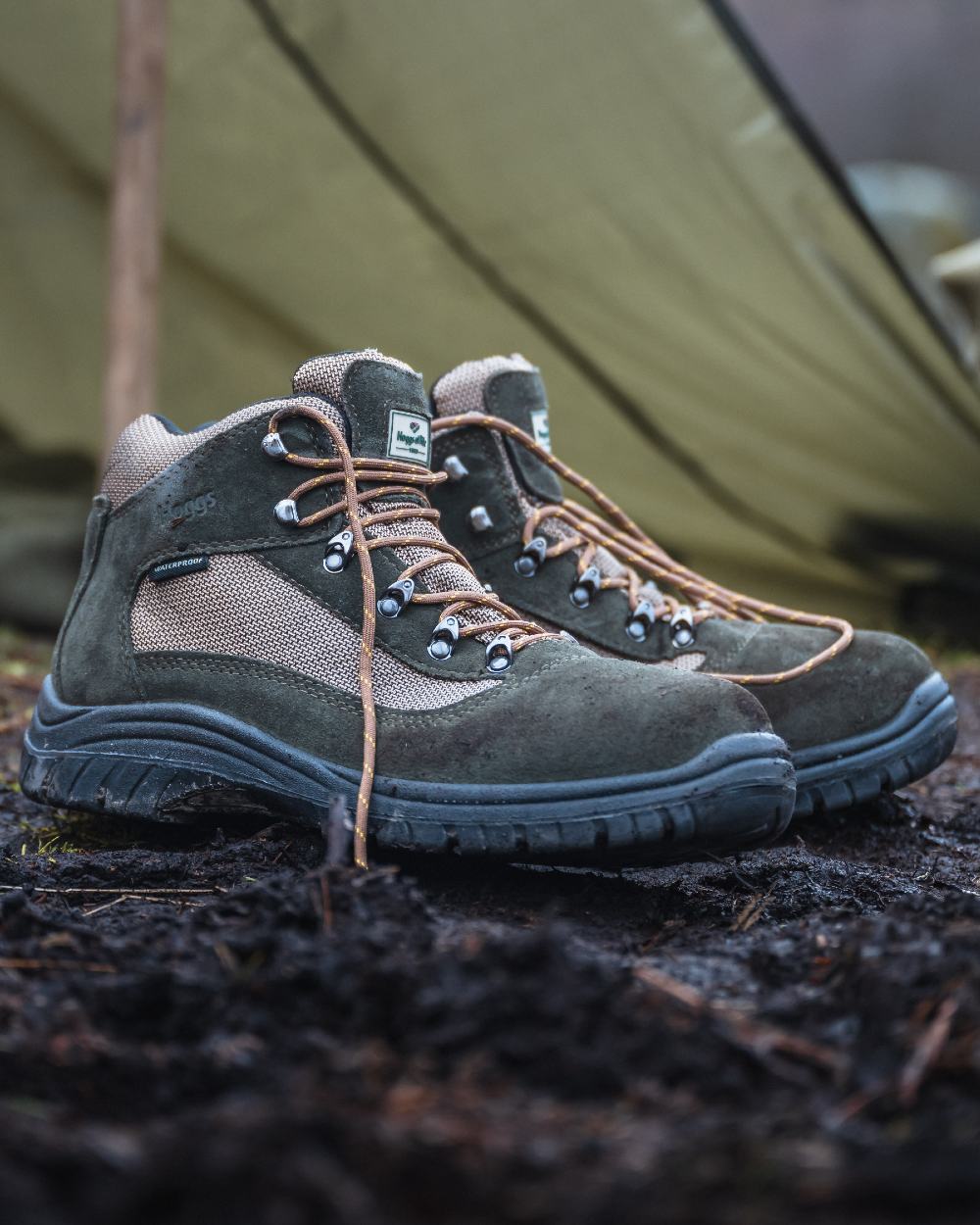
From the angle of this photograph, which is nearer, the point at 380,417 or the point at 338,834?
the point at 338,834

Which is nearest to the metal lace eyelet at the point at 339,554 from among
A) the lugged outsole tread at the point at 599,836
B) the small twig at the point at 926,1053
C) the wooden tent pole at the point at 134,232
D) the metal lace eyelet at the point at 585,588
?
the lugged outsole tread at the point at 599,836

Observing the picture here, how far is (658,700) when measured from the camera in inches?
48.7

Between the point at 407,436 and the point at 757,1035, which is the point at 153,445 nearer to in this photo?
the point at 407,436

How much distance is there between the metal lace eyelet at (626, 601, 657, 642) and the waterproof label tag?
0.56 meters

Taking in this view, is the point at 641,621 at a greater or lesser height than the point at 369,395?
lesser

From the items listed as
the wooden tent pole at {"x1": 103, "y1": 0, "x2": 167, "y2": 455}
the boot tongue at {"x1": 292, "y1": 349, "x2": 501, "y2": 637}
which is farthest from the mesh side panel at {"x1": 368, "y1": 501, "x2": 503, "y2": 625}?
the wooden tent pole at {"x1": 103, "y1": 0, "x2": 167, "y2": 455}

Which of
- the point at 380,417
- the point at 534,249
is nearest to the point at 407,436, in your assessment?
the point at 380,417

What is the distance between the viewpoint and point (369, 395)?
4.59 feet

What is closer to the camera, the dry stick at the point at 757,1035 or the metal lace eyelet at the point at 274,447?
the dry stick at the point at 757,1035

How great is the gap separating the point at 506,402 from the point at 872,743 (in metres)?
0.66

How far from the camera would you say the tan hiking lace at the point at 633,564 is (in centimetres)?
163

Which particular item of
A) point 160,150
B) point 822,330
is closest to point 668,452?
A: point 822,330

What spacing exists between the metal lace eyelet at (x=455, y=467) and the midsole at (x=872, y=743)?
0.56m

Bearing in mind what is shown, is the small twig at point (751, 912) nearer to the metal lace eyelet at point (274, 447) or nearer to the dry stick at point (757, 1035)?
the dry stick at point (757, 1035)
